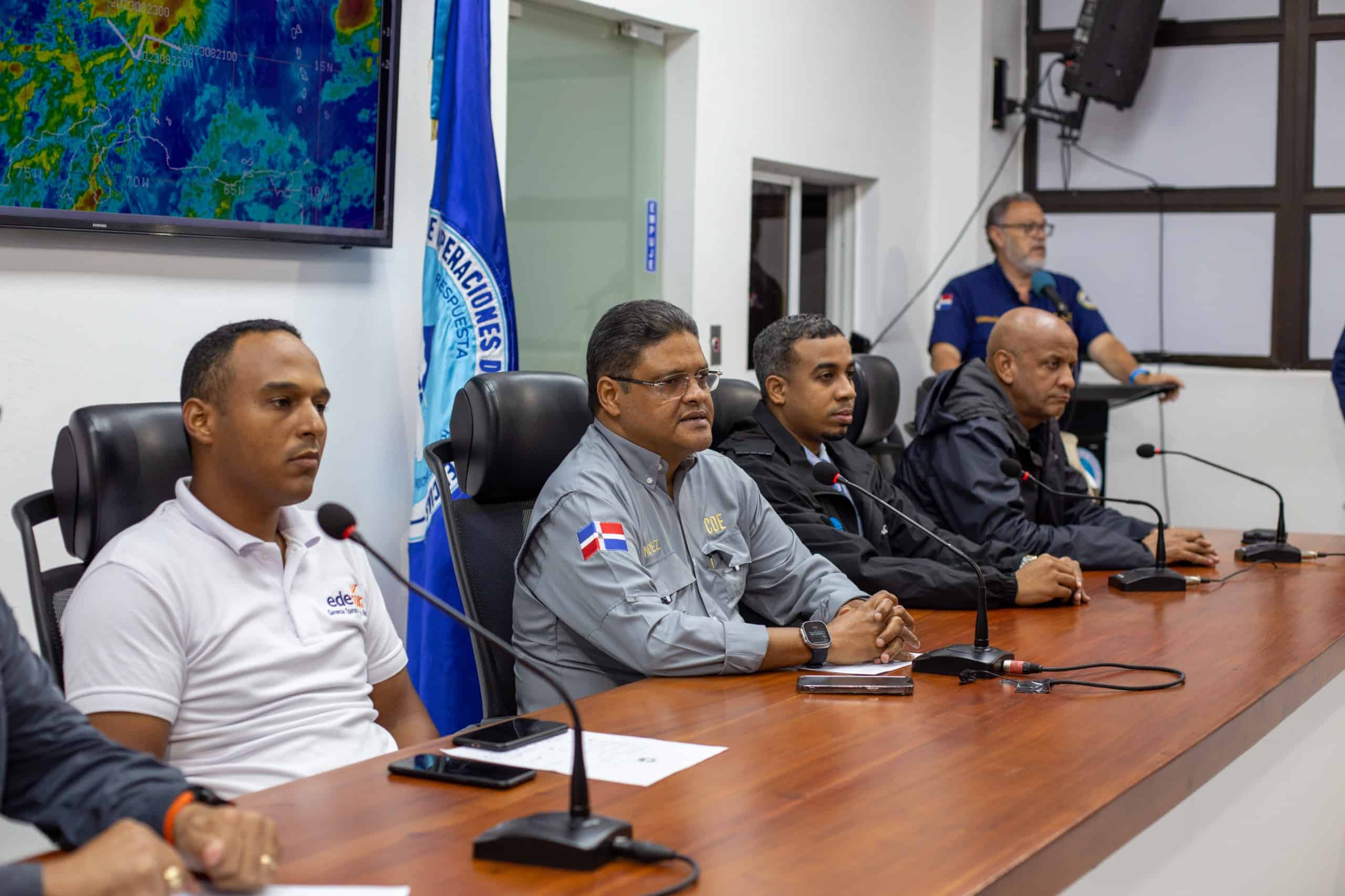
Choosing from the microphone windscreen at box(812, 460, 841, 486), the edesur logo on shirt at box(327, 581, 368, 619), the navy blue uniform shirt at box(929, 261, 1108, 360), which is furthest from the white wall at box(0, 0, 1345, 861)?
the microphone windscreen at box(812, 460, 841, 486)

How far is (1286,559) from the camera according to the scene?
319 cm

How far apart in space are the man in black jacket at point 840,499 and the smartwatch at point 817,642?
0.51 meters

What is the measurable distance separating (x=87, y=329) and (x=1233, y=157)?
16.1ft

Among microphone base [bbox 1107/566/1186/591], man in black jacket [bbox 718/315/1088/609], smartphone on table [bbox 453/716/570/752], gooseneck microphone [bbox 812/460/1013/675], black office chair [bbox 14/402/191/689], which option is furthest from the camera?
microphone base [bbox 1107/566/1186/591]

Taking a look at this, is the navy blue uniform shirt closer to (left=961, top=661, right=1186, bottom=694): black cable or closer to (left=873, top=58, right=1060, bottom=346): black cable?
(left=873, top=58, right=1060, bottom=346): black cable

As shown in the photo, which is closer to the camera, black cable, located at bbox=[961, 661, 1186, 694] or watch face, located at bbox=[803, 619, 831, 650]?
black cable, located at bbox=[961, 661, 1186, 694]

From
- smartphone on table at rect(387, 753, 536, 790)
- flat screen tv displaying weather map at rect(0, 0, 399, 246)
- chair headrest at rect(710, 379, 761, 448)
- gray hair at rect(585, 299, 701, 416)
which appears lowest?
smartphone on table at rect(387, 753, 536, 790)

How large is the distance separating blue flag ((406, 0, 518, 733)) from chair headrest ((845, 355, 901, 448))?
0.93 metres

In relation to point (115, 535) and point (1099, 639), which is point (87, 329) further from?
point (1099, 639)

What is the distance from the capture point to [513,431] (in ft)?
7.54

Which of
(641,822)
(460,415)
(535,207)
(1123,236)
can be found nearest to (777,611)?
(460,415)

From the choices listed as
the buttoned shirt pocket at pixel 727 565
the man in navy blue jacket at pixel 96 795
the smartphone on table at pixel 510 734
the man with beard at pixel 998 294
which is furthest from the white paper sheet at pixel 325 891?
the man with beard at pixel 998 294

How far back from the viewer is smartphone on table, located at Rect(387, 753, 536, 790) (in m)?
1.45

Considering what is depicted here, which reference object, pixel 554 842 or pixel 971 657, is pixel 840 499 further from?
pixel 554 842
